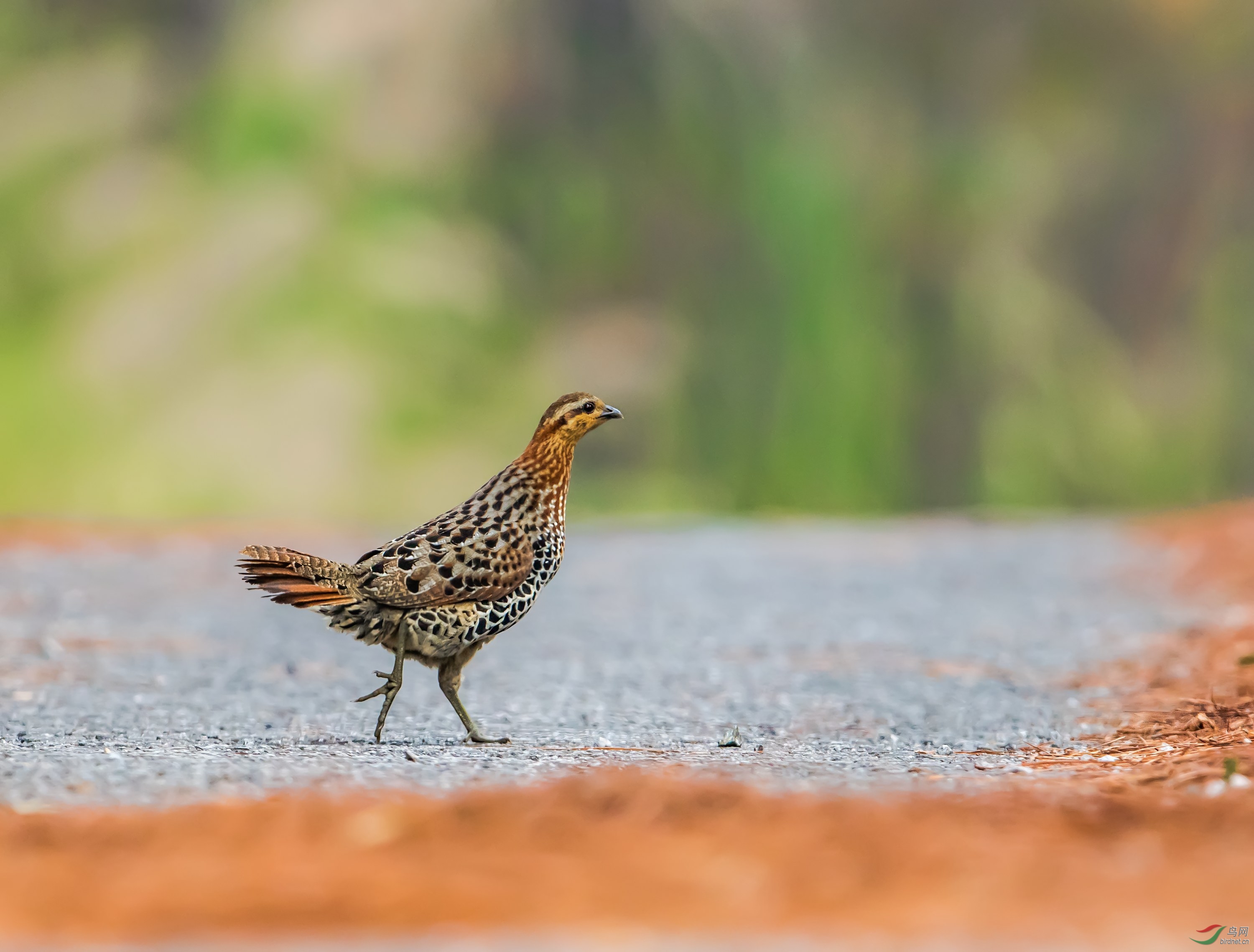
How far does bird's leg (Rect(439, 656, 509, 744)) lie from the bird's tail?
486 millimetres

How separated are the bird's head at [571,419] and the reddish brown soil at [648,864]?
1.82m

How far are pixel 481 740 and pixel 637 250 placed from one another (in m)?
16.3

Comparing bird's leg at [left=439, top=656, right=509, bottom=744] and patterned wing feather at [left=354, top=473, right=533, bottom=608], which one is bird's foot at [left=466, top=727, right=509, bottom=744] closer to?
bird's leg at [left=439, top=656, right=509, bottom=744]

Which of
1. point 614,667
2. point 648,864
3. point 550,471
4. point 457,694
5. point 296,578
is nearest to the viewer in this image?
point 648,864

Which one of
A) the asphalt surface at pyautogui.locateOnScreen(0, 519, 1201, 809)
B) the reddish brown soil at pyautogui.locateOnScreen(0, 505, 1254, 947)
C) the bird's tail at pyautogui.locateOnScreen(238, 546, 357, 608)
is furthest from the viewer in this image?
the bird's tail at pyautogui.locateOnScreen(238, 546, 357, 608)

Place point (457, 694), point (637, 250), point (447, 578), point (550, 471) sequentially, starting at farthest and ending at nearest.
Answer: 1. point (637, 250)
2. point (550, 471)
3. point (457, 694)
4. point (447, 578)

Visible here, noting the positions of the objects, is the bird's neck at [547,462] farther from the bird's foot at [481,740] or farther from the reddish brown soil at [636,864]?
Answer: the reddish brown soil at [636,864]

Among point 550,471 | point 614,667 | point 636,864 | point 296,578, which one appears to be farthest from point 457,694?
point 614,667

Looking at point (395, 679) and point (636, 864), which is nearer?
point (636, 864)

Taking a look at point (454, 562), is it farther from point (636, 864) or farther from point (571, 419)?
point (636, 864)

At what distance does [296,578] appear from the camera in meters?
5.42

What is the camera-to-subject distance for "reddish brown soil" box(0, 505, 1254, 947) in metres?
3.24

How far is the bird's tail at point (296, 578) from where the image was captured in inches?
212

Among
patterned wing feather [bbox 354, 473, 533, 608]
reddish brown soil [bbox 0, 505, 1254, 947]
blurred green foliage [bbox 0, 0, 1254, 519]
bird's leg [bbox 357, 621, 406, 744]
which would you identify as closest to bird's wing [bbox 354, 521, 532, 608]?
patterned wing feather [bbox 354, 473, 533, 608]
